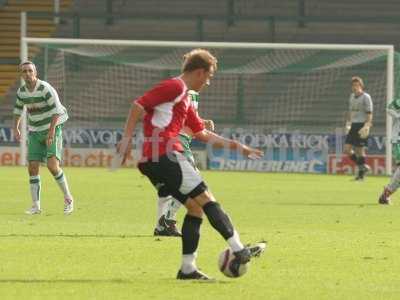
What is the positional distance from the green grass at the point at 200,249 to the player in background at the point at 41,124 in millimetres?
587

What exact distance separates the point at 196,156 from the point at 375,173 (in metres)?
4.51

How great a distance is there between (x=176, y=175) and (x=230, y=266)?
0.84 metres

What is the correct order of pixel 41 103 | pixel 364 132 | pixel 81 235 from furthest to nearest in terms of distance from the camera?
pixel 364 132
pixel 41 103
pixel 81 235

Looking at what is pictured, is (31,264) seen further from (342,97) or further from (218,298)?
(342,97)

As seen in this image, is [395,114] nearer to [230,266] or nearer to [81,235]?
[81,235]

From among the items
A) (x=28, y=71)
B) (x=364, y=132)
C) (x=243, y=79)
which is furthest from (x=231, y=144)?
(x=243, y=79)

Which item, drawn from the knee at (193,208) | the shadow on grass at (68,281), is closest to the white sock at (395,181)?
the knee at (193,208)

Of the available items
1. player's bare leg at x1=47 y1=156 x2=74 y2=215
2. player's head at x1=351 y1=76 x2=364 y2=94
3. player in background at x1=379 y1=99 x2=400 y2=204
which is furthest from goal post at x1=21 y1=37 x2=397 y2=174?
player's bare leg at x1=47 y1=156 x2=74 y2=215

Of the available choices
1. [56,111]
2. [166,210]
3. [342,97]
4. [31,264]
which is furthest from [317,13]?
[31,264]

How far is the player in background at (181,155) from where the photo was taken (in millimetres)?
10242

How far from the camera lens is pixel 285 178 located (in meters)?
29.5

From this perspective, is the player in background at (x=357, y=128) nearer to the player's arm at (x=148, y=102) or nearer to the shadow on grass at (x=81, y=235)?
the shadow on grass at (x=81, y=235)

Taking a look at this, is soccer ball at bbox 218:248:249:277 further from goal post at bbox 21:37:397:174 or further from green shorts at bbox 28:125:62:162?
goal post at bbox 21:37:397:174

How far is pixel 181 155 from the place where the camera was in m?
10.5
